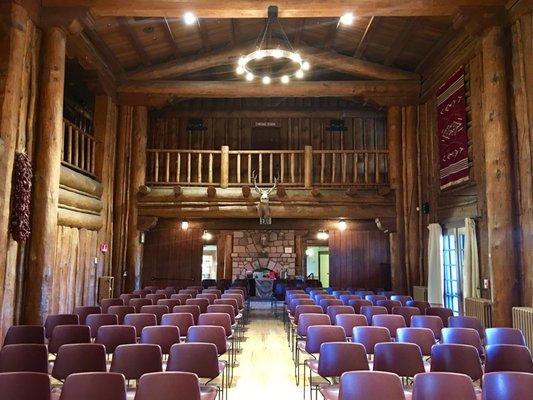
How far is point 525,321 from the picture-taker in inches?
275

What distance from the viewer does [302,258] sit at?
17562 mm

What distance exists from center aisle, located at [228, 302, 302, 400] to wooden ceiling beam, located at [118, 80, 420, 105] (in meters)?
5.97

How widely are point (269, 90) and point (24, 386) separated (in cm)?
1024

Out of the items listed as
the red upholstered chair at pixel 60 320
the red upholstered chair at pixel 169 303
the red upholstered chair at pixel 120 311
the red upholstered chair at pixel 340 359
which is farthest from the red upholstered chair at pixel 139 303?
the red upholstered chair at pixel 340 359

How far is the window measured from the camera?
10.0 metres

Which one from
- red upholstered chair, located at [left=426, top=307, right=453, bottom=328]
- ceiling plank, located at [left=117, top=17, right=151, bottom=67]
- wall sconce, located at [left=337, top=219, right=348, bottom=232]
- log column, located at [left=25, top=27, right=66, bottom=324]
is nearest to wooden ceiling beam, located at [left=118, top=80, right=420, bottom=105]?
ceiling plank, located at [left=117, top=17, right=151, bottom=67]

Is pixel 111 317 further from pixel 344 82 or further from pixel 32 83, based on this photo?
pixel 344 82

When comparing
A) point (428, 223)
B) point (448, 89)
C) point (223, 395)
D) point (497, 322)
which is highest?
point (448, 89)

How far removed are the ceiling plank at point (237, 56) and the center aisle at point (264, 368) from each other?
21.8ft

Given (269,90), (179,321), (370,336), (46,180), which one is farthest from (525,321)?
(269,90)

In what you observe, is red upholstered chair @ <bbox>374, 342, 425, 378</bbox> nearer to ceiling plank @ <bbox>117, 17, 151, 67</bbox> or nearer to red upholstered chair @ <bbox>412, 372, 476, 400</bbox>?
red upholstered chair @ <bbox>412, 372, 476, 400</bbox>

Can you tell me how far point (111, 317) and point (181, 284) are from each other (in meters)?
7.43

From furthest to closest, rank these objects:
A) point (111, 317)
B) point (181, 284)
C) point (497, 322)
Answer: point (181, 284) → point (497, 322) → point (111, 317)

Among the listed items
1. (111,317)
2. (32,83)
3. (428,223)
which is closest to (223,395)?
(111,317)
